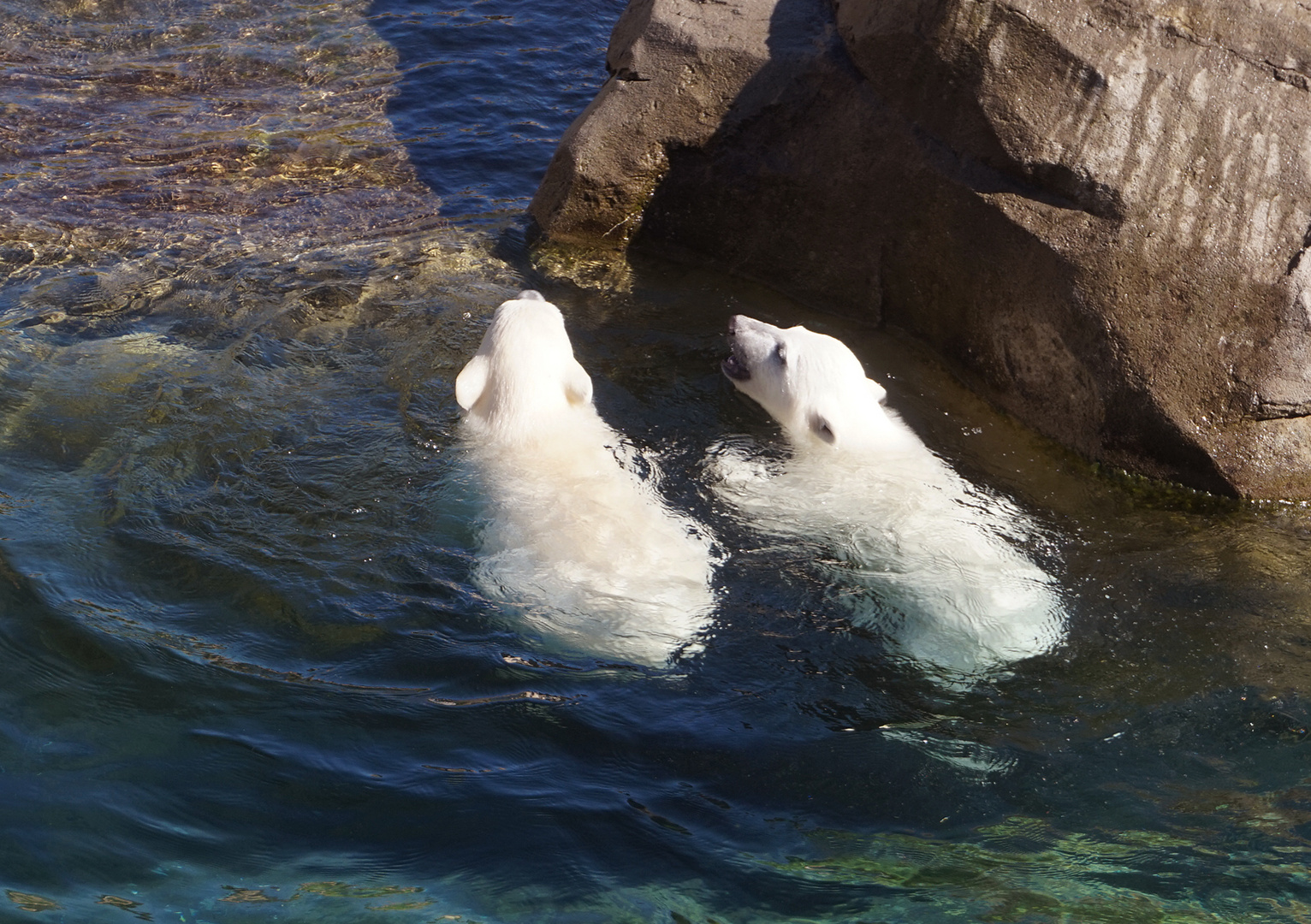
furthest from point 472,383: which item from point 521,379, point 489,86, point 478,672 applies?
point 489,86

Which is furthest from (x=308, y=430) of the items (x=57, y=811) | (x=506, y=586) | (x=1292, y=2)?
(x=1292, y=2)

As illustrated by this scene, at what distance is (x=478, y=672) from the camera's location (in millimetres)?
4871

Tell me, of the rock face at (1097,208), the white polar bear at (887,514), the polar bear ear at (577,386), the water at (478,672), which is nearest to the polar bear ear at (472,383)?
the water at (478,672)

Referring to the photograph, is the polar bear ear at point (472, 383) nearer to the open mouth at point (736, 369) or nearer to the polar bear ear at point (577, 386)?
the polar bear ear at point (577, 386)

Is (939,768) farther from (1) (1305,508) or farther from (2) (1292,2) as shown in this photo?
(2) (1292,2)

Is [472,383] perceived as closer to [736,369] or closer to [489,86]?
[736,369]

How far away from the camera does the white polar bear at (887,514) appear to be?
521 centimetres

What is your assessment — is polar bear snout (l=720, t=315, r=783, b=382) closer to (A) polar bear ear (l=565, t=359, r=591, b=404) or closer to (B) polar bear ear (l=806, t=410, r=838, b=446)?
(B) polar bear ear (l=806, t=410, r=838, b=446)

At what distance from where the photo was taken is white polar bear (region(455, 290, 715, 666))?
4.97 meters

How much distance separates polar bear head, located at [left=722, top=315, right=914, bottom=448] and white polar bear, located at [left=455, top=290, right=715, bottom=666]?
1.09m

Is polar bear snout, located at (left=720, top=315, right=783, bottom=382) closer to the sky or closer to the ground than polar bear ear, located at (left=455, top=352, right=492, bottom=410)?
closer to the sky

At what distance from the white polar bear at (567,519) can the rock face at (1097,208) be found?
8.57 ft

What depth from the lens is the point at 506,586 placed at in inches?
205

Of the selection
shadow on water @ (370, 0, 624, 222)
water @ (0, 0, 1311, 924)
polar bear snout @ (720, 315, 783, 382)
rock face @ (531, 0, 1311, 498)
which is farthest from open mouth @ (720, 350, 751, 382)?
shadow on water @ (370, 0, 624, 222)
